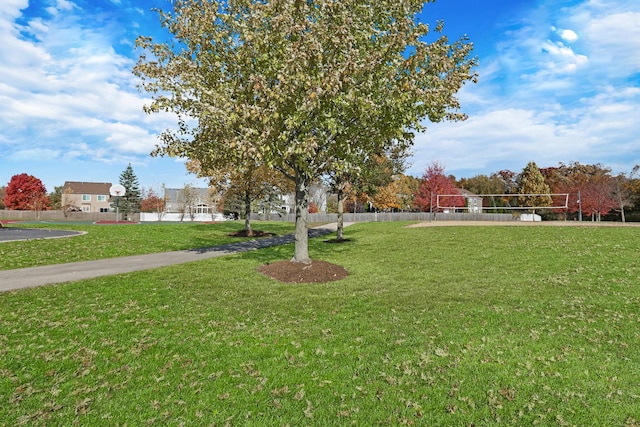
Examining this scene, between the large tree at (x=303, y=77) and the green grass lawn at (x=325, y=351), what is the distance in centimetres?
458

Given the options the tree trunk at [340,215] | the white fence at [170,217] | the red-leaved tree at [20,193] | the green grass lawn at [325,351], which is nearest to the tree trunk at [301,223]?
the green grass lawn at [325,351]

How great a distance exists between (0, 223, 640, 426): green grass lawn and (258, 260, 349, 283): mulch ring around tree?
2.25 ft

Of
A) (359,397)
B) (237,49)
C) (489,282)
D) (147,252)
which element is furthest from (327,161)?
(147,252)

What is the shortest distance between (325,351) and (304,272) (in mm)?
6191

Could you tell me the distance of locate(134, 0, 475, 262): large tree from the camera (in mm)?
10273

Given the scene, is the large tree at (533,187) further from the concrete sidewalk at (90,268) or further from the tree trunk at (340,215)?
the concrete sidewalk at (90,268)

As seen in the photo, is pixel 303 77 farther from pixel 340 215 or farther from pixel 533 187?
pixel 533 187

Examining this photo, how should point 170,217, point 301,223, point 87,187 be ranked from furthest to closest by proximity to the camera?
point 87,187 < point 170,217 < point 301,223

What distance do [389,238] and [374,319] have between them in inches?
581

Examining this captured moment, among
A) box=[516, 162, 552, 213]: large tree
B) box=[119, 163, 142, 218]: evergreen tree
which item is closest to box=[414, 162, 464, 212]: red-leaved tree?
box=[516, 162, 552, 213]: large tree

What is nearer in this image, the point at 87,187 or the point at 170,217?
the point at 170,217

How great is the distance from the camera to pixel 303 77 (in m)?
9.83

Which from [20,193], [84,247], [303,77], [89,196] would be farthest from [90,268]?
[89,196]

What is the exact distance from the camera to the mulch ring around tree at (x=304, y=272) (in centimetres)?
1155
